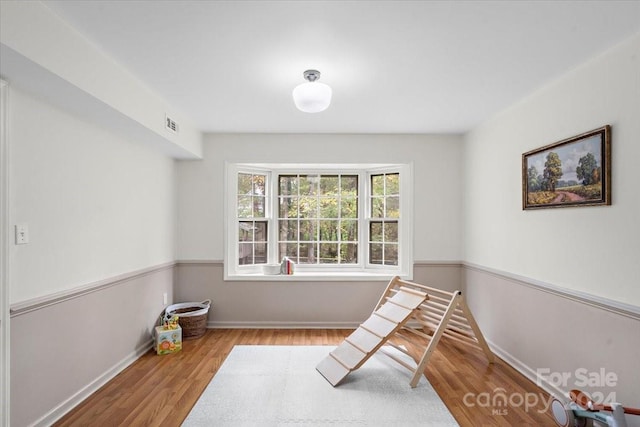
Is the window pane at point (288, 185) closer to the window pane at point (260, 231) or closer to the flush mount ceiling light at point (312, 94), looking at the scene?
the window pane at point (260, 231)

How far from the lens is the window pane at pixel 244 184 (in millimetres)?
4602

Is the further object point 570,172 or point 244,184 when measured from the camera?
point 244,184

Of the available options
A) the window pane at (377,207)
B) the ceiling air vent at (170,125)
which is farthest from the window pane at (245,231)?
the window pane at (377,207)

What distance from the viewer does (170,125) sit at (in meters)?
3.37

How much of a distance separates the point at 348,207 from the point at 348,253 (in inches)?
24.8

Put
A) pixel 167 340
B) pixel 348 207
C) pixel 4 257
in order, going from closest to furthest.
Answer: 1. pixel 4 257
2. pixel 167 340
3. pixel 348 207

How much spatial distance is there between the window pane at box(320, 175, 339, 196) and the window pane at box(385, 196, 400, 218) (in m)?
0.73

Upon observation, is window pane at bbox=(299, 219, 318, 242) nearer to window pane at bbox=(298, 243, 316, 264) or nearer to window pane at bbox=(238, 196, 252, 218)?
window pane at bbox=(298, 243, 316, 264)

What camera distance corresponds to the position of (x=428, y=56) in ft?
7.72

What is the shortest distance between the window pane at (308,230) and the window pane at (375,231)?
2.45 feet

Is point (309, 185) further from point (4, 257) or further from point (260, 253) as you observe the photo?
Answer: point (4, 257)

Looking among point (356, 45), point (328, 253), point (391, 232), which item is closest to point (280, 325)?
point (328, 253)

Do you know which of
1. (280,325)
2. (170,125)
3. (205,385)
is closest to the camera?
(205,385)

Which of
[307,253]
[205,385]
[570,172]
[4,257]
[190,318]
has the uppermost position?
[570,172]
